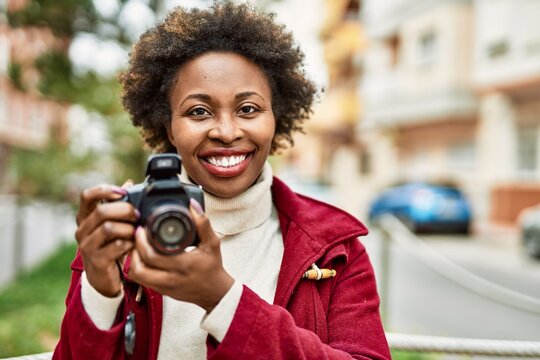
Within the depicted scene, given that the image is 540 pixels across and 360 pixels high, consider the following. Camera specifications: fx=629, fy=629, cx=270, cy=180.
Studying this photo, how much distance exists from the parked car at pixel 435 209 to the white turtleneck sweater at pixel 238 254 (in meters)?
12.6

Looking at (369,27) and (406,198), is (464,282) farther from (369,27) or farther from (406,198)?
(369,27)

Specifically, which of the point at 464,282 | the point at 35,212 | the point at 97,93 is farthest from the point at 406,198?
the point at 464,282

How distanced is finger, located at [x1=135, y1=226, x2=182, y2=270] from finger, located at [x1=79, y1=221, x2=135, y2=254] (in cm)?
5

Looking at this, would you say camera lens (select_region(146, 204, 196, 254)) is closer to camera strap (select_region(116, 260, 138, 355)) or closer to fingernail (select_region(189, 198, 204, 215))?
fingernail (select_region(189, 198, 204, 215))

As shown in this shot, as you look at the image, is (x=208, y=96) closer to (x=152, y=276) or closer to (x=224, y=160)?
(x=224, y=160)

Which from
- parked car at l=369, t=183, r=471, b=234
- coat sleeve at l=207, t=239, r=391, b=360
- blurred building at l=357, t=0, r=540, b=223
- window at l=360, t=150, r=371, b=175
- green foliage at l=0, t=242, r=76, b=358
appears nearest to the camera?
coat sleeve at l=207, t=239, r=391, b=360

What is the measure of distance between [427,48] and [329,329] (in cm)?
1916

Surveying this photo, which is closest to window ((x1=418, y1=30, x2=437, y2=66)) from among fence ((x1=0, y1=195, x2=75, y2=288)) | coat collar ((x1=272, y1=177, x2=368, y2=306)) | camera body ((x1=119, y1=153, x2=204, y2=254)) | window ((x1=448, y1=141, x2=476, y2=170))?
window ((x1=448, y1=141, x2=476, y2=170))

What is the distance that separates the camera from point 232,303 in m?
1.25

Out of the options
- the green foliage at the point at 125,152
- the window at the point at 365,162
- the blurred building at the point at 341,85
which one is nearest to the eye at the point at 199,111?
the green foliage at the point at 125,152

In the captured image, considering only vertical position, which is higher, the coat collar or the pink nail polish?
the pink nail polish

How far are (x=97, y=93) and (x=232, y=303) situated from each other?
6230mm

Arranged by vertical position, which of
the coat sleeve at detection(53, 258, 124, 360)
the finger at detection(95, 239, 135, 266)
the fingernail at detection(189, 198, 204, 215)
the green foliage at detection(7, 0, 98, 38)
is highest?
the green foliage at detection(7, 0, 98, 38)

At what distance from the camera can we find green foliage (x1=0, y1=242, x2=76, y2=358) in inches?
193
